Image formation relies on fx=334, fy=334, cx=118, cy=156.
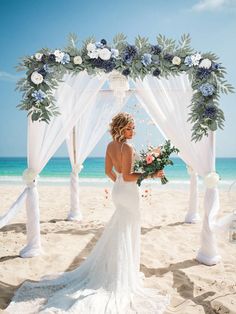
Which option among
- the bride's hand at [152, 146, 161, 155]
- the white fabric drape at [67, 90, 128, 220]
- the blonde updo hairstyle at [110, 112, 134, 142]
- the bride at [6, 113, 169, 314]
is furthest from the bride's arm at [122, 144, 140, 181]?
the white fabric drape at [67, 90, 128, 220]

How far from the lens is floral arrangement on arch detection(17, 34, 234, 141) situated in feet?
14.6

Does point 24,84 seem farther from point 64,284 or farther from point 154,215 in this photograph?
point 154,215

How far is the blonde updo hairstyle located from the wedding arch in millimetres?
931

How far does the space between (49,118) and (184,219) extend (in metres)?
4.34

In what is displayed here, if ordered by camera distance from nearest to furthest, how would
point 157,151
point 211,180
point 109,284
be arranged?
point 109,284, point 157,151, point 211,180

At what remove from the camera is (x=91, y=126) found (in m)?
6.89

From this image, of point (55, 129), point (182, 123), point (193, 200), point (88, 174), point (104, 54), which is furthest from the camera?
point (88, 174)

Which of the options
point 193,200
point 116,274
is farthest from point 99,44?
Answer: point 193,200

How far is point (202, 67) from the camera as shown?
442 centimetres

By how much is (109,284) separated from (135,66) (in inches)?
109

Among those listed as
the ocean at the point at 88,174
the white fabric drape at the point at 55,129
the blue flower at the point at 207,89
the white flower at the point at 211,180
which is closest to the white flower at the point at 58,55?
the white fabric drape at the point at 55,129

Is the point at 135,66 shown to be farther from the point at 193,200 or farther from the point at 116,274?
the point at 193,200

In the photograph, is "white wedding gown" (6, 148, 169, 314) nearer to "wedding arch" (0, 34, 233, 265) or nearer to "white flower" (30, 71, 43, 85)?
"wedding arch" (0, 34, 233, 265)

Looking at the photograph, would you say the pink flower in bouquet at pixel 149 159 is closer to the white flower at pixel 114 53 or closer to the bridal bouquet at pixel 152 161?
the bridal bouquet at pixel 152 161
